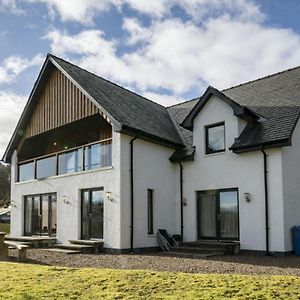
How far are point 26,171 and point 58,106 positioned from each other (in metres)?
4.85

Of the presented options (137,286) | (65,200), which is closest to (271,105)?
(65,200)

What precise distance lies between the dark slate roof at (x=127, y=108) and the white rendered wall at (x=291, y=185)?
5.17 meters

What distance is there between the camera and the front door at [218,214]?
1672 cm

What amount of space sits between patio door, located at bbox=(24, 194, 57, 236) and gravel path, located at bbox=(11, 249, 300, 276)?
15.5ft

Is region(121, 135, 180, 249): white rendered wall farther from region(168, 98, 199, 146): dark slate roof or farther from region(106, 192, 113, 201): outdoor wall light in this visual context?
region(168, 98, 199, 146): dark slate roof

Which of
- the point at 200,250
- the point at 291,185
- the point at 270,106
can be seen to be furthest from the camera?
the point at 270,106

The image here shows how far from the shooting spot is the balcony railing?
17656mm

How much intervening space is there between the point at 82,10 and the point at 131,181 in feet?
22.6

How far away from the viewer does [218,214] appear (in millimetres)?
17219

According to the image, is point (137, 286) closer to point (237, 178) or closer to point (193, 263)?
point (193, 263)

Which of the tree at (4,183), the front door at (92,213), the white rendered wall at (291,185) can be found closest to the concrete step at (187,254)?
the white rendered wall at (291,185)

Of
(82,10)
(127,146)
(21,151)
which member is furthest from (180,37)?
(21,151)

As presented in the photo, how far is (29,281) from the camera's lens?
9.11 metres

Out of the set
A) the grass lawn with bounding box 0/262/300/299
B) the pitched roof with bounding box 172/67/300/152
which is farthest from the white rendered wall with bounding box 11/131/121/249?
the grass lawn with bounding box 0/262/300/299
